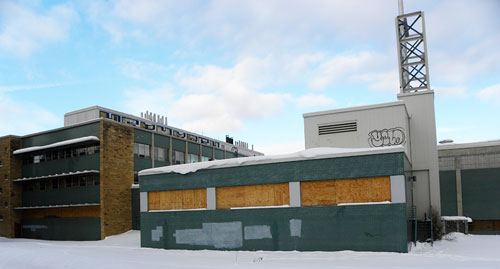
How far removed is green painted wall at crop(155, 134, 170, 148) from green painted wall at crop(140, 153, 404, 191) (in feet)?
50.0

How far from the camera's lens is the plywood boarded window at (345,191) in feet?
66.8

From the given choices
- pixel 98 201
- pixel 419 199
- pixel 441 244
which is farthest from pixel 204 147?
pixel 441 244

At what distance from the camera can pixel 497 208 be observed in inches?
1234

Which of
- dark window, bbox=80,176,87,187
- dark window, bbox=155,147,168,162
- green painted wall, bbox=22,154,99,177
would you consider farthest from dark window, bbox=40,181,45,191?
dark window, bbox=155,147,168,162

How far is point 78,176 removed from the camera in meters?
36.7

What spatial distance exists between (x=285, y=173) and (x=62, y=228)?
24.1 meters

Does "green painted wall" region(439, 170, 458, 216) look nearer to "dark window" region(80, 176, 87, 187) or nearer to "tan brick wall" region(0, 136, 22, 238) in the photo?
"dark window" region(80, 176, 87, 187)

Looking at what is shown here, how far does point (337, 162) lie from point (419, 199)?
943 cm

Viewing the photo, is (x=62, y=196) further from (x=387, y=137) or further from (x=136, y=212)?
(x=387, y=137)

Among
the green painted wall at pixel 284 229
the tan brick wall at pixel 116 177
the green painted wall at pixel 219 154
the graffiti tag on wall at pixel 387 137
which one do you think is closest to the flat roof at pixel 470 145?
the graffiti tag on wall at pixel 387 137

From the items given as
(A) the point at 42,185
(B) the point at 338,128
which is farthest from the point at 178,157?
(B) the point at 338,128

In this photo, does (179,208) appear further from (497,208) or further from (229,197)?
(497,208)

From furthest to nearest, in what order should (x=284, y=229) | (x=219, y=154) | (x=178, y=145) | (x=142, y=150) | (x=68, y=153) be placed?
(x=219, y=154) < (x=178, y=145) < (x=142, y=150) < (x=68, y=153) < (x=284, y=229)

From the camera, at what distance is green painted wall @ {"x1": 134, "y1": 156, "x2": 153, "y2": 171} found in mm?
38656
